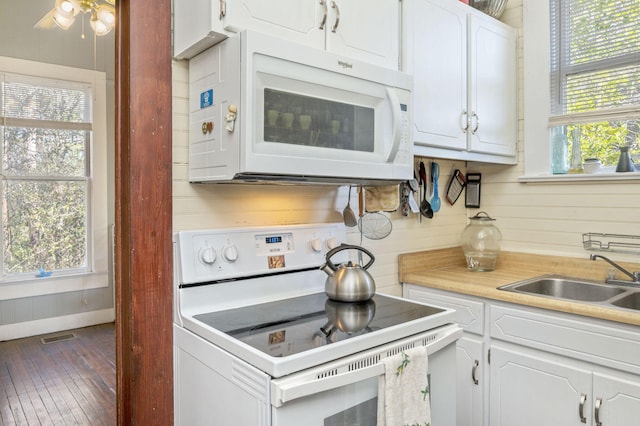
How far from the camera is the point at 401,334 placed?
131cm

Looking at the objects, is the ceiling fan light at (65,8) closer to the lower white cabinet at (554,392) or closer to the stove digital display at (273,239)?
the stove digital display at (273,239)

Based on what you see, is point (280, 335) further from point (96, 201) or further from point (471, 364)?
point (96, 201)

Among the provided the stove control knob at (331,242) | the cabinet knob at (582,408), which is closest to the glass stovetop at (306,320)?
the stove control knob at (331,242)

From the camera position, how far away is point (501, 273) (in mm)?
2303

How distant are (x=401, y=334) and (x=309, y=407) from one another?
39 cm

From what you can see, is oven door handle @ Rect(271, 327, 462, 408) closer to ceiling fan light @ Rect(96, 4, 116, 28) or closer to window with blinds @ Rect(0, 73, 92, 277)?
ceiling fan light @ Rect(96, 4, 116, 28)

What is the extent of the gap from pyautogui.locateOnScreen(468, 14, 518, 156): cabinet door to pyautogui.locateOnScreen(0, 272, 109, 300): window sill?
3615 millimetres

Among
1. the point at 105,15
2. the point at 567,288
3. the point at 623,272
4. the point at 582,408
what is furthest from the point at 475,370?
the point at 105,15

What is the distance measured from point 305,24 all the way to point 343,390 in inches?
44.6

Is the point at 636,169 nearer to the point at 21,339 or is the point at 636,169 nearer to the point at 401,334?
the point at 401,334

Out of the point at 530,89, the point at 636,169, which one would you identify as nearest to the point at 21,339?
the point at 530,89

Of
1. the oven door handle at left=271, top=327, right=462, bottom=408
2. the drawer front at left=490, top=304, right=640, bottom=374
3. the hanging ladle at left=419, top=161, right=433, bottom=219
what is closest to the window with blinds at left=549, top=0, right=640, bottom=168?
the hanging ladle at left=419, top=161, right=433, bottom=219

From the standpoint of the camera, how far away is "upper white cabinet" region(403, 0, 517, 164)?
1.90m

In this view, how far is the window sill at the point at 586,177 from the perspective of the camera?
2025mm
